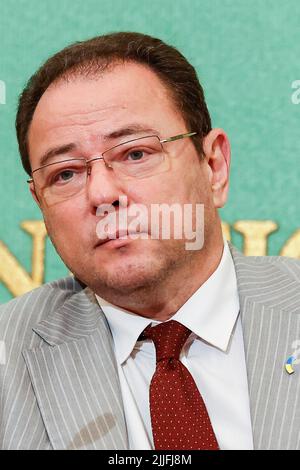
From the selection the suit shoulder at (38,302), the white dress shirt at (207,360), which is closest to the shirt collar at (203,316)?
the white dress shirt at (207,360)

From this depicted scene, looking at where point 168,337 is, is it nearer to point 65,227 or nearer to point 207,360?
point 207,360

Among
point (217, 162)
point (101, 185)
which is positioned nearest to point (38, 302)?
point (101, 185)

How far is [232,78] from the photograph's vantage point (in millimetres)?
1784

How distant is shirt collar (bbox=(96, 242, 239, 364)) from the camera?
130cm

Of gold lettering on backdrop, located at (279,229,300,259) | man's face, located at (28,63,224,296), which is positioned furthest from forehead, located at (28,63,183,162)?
gold lettering on backdrop, located at (279,229,300,259)

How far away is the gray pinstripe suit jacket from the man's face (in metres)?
0.12

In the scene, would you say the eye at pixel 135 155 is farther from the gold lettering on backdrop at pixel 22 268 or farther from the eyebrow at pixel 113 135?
the gold lettering on backdrop at pixel 22 268

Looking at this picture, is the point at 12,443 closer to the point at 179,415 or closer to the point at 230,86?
the point at 179,415

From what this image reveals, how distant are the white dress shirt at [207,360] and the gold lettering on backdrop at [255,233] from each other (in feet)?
1.30

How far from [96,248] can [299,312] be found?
1.30 ft

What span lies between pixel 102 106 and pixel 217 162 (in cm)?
30

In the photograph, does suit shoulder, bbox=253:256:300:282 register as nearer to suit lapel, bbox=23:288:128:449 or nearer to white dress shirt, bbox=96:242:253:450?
white dress shirt, bbox=96:242:253:450

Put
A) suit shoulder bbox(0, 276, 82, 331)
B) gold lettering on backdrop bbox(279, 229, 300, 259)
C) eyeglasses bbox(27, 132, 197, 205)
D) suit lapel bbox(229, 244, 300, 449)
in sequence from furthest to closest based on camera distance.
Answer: gold lettering on backdrop bbox(279, 229, 300, 259)
suit shoulder bbox(0, 276, 82, 331)
eyeglasses bbox(27, 132, 197, 205)
suit lapel bbox(229, 244, 300, 449)

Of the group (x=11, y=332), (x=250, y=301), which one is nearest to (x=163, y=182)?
(x=250, y=301)
